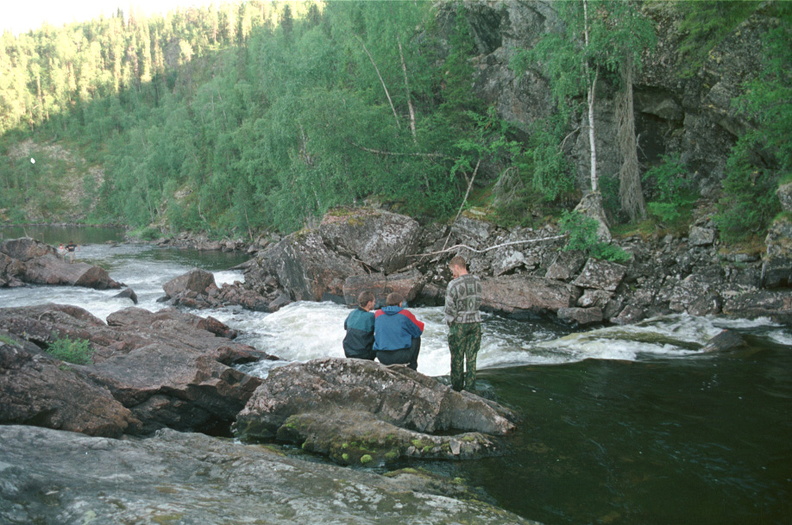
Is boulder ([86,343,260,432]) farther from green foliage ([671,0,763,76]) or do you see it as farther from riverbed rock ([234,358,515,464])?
green foliage ([671,0,763,76])

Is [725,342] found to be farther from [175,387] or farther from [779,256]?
[175,387]

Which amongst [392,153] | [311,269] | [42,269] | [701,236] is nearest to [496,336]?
[701,236]

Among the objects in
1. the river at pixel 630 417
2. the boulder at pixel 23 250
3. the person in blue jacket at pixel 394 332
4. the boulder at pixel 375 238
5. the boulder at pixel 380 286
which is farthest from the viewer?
the boulder at pixel 23 250

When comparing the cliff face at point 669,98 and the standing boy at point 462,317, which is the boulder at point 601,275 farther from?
the standing boy at point 462,317

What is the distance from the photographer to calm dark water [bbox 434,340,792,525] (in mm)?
5715

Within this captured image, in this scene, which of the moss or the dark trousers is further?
the dark trousers

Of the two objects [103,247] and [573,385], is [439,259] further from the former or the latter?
[103,247]

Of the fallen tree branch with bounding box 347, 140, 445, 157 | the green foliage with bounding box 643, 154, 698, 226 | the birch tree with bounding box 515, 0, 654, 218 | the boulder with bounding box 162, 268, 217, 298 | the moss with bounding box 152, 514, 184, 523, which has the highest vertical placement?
the birch tree with bounding box 515, 0, 654, 218

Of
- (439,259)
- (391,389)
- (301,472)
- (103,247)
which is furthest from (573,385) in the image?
(103,247)

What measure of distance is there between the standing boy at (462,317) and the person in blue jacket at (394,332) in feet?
2.00

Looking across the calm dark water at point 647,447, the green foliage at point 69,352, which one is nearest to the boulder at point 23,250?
the green foliage at point 69,352

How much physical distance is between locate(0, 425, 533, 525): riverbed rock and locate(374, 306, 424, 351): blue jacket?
264 cm

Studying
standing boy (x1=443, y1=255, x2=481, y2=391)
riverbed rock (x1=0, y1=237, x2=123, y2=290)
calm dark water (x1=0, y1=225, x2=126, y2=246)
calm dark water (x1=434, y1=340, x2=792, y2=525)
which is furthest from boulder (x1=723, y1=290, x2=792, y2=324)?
calm dark water (x1=0, y1=225, x2=126, y2=246)

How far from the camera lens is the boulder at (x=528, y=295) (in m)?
17.7
